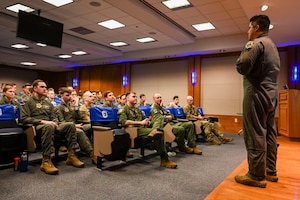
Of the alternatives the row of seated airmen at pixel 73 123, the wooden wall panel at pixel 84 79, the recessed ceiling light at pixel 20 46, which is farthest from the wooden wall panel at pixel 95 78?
the row of seated airmen at pixel 73 123

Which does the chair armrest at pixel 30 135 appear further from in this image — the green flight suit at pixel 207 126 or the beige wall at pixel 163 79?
the beige wall at pixel 163 79

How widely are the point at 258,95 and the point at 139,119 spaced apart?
2.35 m

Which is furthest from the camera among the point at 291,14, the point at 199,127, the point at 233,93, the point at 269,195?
the point at 233,93

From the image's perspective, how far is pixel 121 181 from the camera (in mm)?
2717

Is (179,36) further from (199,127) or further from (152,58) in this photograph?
(199,127)

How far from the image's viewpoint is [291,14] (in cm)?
489

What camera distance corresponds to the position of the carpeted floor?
2299mm

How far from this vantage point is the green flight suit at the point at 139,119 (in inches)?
133

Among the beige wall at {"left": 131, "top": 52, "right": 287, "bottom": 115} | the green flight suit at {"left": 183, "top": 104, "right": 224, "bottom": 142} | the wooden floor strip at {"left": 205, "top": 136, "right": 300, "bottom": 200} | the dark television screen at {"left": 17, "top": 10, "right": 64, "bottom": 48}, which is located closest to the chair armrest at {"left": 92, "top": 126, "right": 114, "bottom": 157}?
the wooden floor strip at {"left": 205, "top": 136, "right": 300, "bottom": 200}

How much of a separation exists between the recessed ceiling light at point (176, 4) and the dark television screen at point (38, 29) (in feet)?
8.60

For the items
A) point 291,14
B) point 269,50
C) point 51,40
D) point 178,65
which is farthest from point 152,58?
point 269,50

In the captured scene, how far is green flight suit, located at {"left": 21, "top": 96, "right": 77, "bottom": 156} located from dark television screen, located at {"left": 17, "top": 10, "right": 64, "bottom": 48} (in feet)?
7.29

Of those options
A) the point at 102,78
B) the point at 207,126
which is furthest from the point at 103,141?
the point at 102,78

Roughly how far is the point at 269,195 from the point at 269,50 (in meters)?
1.13
